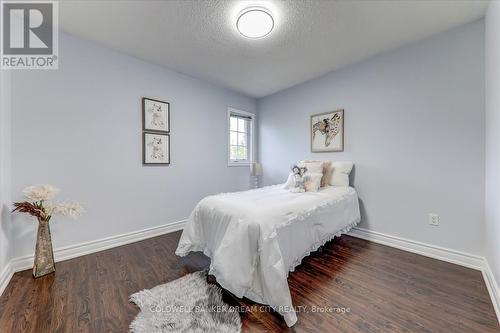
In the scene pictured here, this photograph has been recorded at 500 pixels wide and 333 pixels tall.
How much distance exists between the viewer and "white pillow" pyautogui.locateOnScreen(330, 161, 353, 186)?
2817mm

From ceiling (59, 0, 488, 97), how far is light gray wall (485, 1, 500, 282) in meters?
0.32

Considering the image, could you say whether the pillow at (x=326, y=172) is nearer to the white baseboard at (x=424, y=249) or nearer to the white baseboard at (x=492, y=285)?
the white baseboard at (x=424, y=249)

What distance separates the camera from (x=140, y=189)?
9.15ft

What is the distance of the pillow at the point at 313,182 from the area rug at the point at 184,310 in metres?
1.55

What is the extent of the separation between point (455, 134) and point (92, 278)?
3810 mm

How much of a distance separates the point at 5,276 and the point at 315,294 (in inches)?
103

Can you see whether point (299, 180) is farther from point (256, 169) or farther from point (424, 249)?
point (424, 249)

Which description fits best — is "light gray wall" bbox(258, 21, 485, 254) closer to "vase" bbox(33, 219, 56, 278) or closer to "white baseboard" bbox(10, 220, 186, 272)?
"white baseboard" bbox(10, 220, 186, 272)

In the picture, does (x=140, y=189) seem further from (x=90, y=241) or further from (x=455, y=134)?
(x=455, y=134)

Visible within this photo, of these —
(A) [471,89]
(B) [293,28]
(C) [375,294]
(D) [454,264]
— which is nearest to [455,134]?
(A) [471,89]

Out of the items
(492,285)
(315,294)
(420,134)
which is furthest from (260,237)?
(420,134)

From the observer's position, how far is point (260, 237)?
149 cm

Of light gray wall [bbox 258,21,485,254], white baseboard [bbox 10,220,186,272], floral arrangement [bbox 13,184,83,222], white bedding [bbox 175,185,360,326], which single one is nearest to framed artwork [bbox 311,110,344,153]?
light gray wall [bbox 258,21,485,254]

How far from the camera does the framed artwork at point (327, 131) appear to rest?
303 cm
